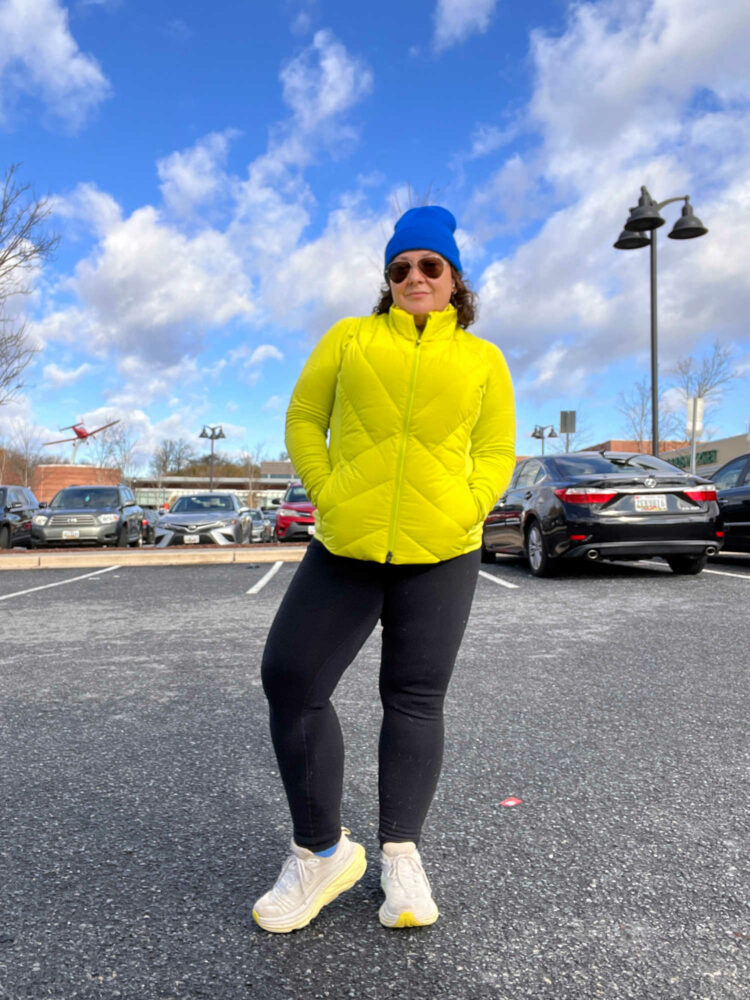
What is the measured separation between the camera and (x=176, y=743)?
3.43 meters

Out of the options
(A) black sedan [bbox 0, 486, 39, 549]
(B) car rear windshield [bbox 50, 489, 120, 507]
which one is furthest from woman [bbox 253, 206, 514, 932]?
(A) black sedan [bbox 0, 486, 39, 549]

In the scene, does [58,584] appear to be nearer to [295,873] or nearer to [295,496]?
[295,496]

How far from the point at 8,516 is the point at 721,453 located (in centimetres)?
3787

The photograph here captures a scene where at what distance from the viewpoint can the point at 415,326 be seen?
6.70 feet

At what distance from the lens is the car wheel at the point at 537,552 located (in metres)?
9.12

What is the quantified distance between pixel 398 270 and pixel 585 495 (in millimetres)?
6726

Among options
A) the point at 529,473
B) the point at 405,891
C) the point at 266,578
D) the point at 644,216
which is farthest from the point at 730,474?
the point at 405,891

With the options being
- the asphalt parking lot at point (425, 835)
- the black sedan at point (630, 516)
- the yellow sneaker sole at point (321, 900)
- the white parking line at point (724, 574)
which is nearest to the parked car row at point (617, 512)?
the black sedan at point (630, 516)

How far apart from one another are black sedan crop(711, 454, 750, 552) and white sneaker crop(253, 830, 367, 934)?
879 cm

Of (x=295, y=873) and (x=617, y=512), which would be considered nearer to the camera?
(x=295, y=873)

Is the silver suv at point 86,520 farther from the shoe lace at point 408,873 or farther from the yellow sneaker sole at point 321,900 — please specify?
the shoe lace at point 408,873

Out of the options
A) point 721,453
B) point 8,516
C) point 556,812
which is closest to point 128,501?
point 8,516

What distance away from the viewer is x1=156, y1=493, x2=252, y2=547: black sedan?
1451 centimetres

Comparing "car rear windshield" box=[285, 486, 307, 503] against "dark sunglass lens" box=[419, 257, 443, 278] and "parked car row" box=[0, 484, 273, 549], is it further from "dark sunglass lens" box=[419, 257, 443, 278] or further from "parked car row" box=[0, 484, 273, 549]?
"dark sunglass lens" box=[419, 257, 443, 278]
